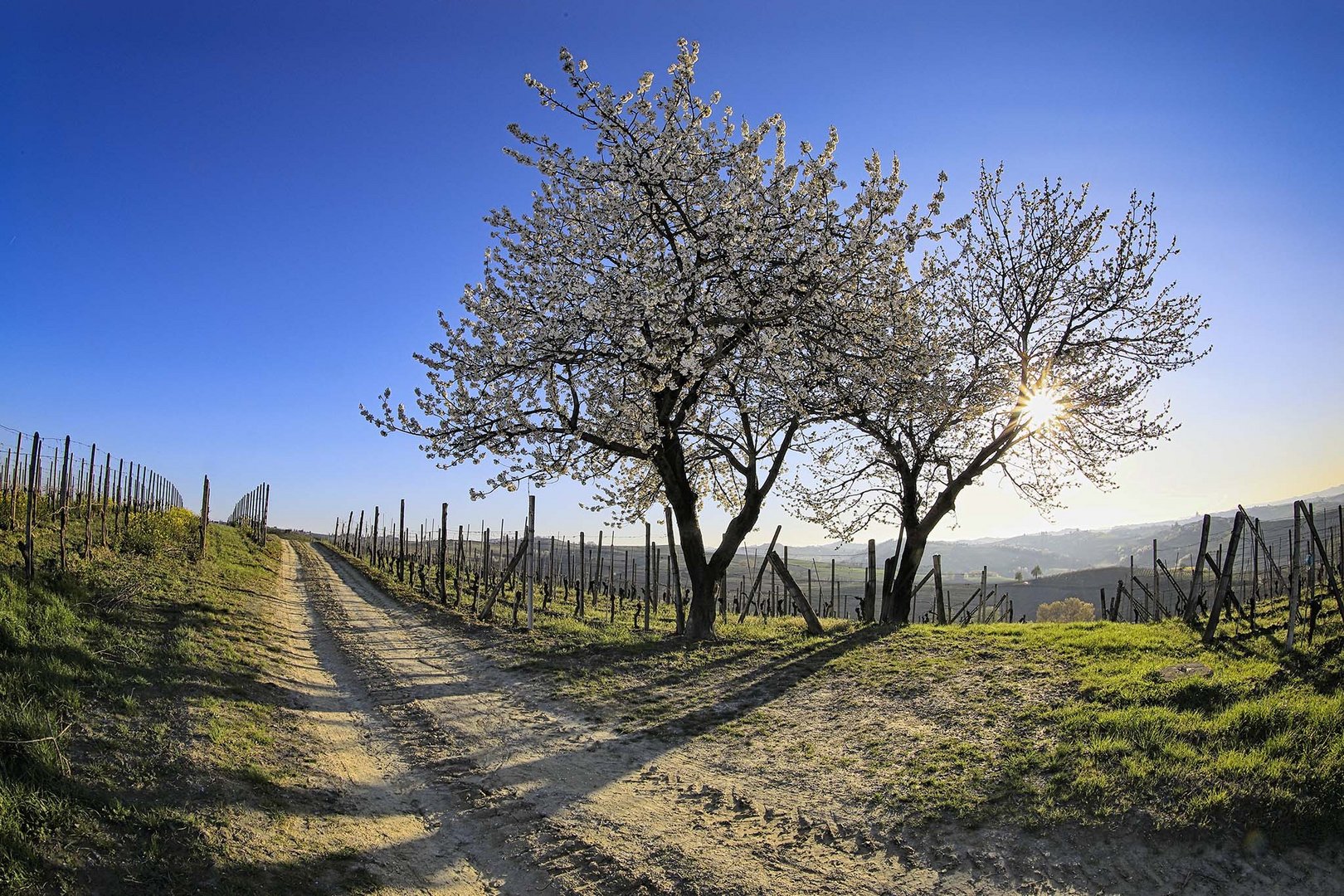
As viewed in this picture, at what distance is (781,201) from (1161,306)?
10.2m

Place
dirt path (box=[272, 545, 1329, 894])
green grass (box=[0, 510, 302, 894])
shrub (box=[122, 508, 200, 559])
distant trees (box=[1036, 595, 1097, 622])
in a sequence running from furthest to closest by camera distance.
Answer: distant trees (box=[1036, 595, 1097, 622]) < shrub (box=[122, 508, 200, 559]) < dirt path (box=[272, 545, 1329, 894]) < green grass (box=[0, 510, 302, 894])

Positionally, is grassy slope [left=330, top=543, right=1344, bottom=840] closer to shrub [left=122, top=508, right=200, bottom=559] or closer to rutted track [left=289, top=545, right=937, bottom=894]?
rutted track [left=289, top=545, right=937, bottom=894]

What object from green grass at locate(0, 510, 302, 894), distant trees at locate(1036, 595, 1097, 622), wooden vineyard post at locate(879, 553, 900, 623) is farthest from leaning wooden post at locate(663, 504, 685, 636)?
distant trees at locate(1036, 595, 1097, 622)

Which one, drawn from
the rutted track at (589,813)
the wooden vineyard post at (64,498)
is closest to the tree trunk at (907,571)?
the rutted track at (589,813)

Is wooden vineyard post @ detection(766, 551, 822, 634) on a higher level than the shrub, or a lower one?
lower

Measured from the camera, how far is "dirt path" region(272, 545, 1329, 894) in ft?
15.2

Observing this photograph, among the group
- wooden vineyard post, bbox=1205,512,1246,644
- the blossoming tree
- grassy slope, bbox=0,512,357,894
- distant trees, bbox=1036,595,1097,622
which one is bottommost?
distant trees, bbox=1036,595,1097,622

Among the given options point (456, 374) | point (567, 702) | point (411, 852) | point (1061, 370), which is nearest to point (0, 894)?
point (411, 852)

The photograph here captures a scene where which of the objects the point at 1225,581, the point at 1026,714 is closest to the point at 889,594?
the point at 1225,581

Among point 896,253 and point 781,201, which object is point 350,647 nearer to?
point 781,201

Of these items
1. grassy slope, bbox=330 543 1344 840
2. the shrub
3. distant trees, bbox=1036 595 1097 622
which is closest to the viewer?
grassy slope, bbox=330 543 1344 840

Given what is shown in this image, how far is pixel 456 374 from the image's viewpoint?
13.6 metres

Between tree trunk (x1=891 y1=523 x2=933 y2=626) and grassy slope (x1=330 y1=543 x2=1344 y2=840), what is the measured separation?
11.9 feet

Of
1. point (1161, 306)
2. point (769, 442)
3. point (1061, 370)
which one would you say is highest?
point (1161, 306)
